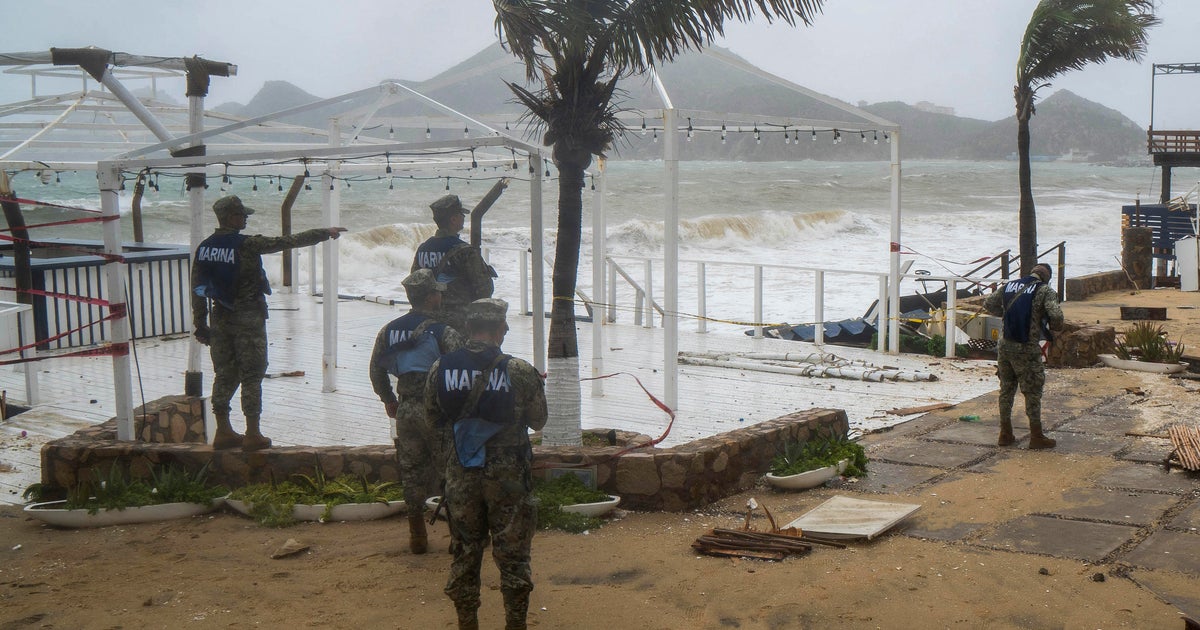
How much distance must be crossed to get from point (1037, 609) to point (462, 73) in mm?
7375

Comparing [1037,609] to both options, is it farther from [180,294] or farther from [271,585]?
[180,294]

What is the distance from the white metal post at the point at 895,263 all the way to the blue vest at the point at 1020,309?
4.00m

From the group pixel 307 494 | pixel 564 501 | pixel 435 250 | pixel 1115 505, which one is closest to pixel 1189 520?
pixel 1115 505

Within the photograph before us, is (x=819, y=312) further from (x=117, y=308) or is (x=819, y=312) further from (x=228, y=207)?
(x=117, y=308)

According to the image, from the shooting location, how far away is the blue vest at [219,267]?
706 cm

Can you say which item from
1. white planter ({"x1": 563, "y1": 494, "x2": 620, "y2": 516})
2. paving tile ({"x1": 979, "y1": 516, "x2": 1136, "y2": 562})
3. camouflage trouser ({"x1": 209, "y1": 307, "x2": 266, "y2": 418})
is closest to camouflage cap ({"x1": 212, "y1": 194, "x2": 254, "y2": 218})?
camouflage trouser ({"x1": 209, "y1": 307, "x2": 266, "y2": 418})

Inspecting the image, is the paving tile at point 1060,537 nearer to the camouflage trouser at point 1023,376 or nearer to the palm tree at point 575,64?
the camouflage trouser at point 1023,376

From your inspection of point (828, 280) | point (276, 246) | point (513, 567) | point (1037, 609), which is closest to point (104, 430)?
point (276, 246)

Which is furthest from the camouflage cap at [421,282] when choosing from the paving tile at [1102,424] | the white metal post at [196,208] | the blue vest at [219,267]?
the paving tile at [1102,424]

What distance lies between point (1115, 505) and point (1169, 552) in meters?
1.02

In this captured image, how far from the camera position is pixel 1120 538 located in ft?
19.2

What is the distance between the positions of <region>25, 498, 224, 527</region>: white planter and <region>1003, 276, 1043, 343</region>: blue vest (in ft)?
19.3

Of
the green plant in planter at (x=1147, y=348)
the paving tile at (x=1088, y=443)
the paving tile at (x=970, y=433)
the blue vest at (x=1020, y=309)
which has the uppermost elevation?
the blue vest at (x=1020, y=309)

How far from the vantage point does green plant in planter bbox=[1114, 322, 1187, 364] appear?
11805mm
